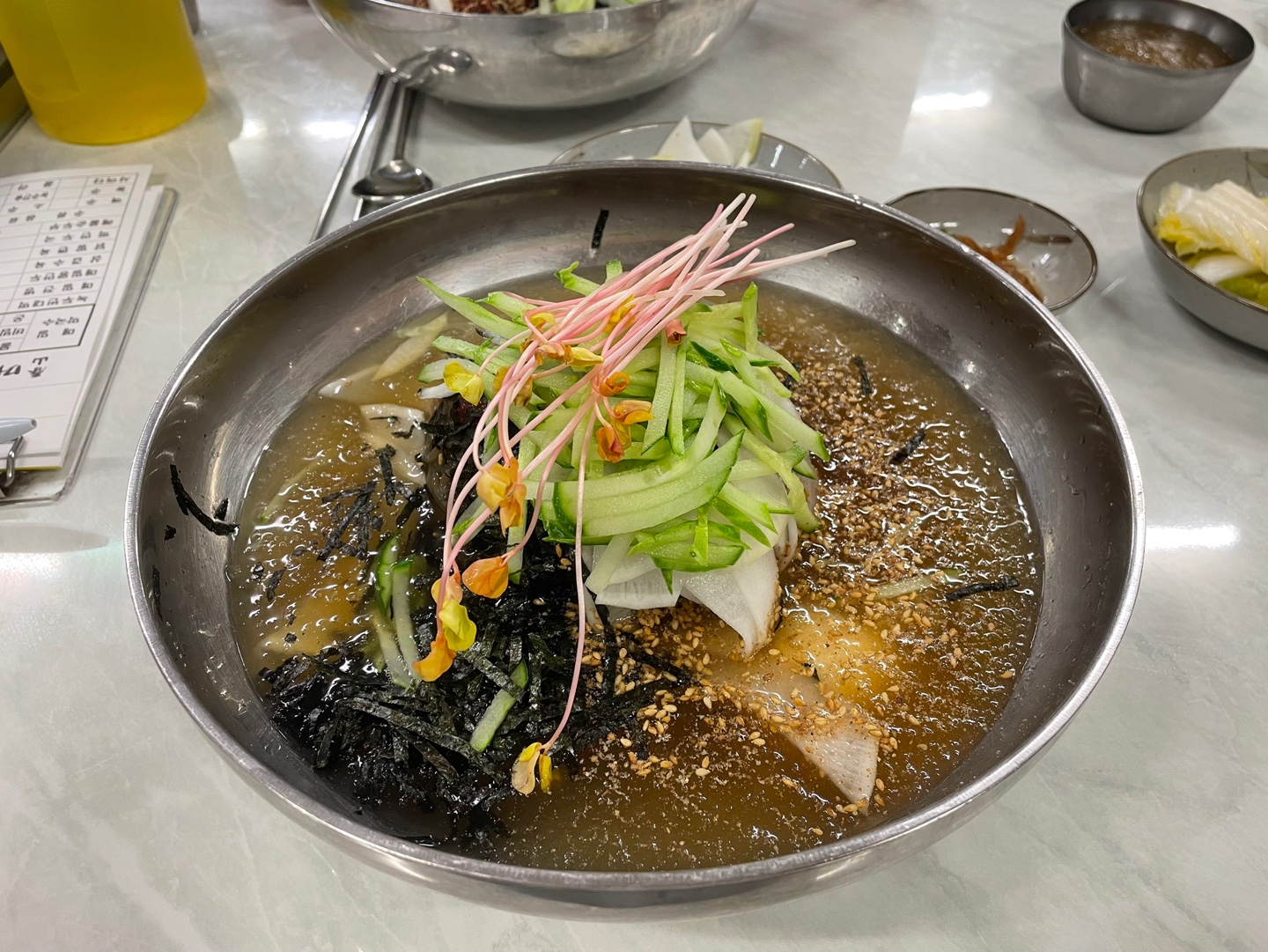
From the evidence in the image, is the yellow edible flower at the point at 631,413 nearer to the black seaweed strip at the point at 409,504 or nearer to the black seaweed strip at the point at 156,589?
the black seaweed strip at the point at 409,504

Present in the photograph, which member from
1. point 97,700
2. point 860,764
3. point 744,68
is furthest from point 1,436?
point 744,68

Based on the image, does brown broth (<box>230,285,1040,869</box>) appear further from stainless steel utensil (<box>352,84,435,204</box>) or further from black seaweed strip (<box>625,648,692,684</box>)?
stainless steel utensil (<box>352,84,435,204</box>)

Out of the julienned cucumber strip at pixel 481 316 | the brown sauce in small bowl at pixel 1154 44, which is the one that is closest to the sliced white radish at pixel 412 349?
the julienned cucumber strip at pixel 481 316

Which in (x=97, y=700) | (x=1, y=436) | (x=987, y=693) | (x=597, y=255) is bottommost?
(x=97, y=700)

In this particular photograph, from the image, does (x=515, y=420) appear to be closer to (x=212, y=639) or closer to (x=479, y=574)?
(x=479, y=574)

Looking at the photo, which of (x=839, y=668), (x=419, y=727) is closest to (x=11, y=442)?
(x=419, y=727)
